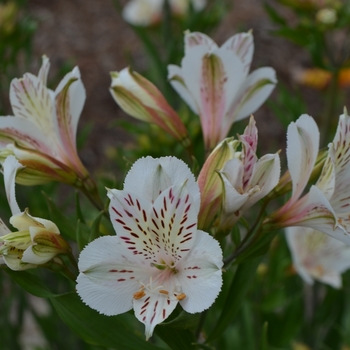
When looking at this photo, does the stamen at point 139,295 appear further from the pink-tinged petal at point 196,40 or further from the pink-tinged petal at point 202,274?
the pink-tinged petal at point 196,40

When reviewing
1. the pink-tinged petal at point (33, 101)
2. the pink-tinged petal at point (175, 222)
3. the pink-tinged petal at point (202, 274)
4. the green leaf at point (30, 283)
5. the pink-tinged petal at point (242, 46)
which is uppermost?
the pink-tinged petal at point (242, 46)

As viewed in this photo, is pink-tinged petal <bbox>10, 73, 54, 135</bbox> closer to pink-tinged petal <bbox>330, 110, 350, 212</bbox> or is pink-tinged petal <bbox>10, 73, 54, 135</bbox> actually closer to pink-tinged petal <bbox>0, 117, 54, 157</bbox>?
pink-tinged petal <bbox>0, 117, 54, 157</bbox>

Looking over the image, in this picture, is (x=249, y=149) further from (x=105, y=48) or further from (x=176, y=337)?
(x=105, y=48)

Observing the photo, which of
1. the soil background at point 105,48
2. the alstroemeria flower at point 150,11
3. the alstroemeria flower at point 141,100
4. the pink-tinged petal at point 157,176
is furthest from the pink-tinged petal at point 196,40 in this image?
the soil background at point 105,48

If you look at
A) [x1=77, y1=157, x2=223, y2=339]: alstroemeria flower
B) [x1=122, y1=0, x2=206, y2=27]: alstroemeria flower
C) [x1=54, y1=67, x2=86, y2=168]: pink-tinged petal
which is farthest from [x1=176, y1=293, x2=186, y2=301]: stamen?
[x1=122, y1=0, x2=206, y2=27]: alstroemeria flower

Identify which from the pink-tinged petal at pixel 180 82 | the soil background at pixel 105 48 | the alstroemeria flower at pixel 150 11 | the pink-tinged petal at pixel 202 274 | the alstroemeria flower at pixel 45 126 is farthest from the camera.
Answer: the soil background at pixel 105 48
